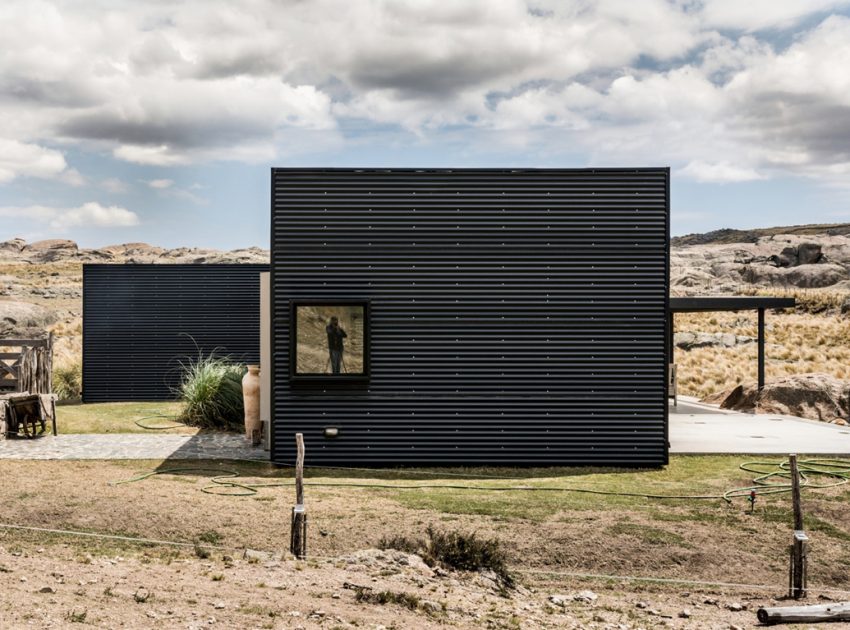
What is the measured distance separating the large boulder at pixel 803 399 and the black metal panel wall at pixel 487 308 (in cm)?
788

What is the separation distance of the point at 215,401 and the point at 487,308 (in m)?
6.33

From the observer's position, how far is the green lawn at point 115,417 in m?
15.1

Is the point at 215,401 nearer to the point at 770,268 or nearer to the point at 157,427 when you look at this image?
the point at 157,427

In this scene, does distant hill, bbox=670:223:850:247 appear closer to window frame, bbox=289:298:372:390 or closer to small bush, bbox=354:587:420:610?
window frame, bbox=289:298:372:390

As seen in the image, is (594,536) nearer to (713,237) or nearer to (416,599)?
(416,599)

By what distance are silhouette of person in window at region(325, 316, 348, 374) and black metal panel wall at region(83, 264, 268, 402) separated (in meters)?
9.70

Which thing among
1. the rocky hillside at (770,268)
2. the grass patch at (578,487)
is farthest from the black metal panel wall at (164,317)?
the rocky hillside at (770,268)

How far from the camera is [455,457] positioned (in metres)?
11.6

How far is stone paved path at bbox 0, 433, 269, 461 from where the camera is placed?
12.2 meters

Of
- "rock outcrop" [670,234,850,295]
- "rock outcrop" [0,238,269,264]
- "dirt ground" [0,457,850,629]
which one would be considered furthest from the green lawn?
"rock outcrop" [0,238,269,264]

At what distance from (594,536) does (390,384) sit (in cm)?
430

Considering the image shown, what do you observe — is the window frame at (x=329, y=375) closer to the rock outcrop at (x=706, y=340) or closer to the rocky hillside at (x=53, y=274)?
the rocky hillside at (x=53, y=274)

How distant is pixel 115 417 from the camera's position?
1688 cm

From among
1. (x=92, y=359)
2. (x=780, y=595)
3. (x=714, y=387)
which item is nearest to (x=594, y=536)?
(x=780, y=595)
